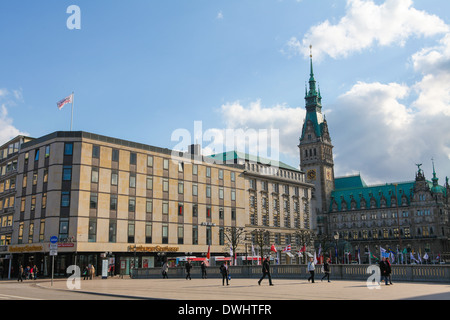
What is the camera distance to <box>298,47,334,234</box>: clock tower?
170 m

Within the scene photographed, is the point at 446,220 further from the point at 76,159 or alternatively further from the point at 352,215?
the point at 76,159

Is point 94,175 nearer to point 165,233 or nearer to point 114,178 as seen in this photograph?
point 114,178

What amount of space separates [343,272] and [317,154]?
137m

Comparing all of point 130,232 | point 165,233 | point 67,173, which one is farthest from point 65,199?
point 165,233

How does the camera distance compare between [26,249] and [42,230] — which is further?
[26,249]

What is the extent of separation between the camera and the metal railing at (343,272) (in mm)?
30938

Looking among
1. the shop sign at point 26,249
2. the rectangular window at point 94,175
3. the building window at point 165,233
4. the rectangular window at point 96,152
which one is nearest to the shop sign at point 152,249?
the building window at point 165,233

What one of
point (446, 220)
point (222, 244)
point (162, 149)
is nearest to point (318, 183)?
point (446, 220)

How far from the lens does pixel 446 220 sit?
14950 centimetres

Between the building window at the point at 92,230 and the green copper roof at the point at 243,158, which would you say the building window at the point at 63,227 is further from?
the green copper roof at the point at 243,158

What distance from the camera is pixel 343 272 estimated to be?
1419 inches

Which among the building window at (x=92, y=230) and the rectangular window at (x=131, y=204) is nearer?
the building window at (x=92, y=230)

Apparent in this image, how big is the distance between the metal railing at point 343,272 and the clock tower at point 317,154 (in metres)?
125

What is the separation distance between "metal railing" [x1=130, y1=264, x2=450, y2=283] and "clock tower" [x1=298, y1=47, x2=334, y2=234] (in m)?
125
